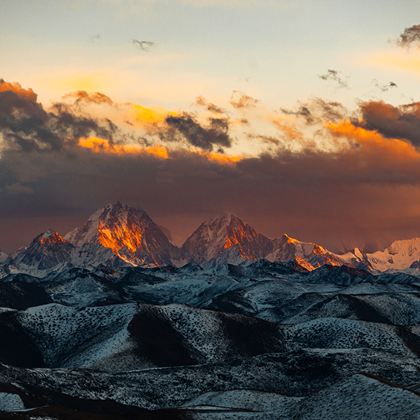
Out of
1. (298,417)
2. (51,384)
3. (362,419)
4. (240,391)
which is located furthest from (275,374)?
(362,419)

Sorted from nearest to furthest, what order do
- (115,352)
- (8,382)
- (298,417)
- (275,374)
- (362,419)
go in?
1. (362,419)
2. (298,417)
3. (8,382)
4. (275,374)
5. (115,352)

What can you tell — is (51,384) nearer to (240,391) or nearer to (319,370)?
(240,391)

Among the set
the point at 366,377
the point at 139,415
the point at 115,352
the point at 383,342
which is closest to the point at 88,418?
the point at 139,415

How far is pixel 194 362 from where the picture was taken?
619 ft

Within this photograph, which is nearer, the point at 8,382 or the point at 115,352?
the point at 8,382

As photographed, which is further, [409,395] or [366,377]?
[366,377]

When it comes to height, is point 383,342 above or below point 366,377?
below

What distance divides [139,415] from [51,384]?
2943cm

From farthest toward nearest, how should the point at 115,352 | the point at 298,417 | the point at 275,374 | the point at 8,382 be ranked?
the point at 115,352 < the point at 275,374 < the point at 8,382 < the point at 298,417

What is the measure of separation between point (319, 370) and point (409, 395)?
206ft

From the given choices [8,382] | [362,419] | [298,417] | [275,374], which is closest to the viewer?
[362,419]

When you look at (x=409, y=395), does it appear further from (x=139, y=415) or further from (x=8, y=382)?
(x=8, y=382)

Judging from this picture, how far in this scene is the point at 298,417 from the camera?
333 feet

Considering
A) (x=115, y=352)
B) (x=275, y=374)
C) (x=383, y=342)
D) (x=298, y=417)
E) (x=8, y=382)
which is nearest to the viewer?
(x=298, y=417)
